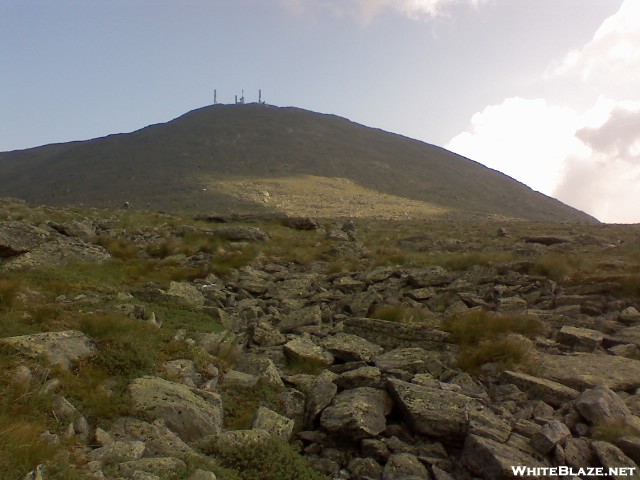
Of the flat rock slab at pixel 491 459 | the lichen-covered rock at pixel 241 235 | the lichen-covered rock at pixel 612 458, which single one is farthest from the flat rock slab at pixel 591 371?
the lichen-covered rock at pixel 241 235

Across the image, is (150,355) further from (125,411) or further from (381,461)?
(381,461)

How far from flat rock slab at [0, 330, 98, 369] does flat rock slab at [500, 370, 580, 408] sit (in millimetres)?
5248

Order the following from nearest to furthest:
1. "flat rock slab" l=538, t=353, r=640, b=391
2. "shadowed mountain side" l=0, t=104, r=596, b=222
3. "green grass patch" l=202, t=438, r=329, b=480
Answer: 1. "green grass patch" l=202, t=438, r=329, b=480
2. "flat rock slab" l=538, t=353, r=640, b=391
3. "shadowed mountain side" l=0, t=104, r=596, b=222

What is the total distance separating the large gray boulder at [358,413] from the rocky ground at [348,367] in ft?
0.08

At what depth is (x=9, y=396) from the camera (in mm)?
4668

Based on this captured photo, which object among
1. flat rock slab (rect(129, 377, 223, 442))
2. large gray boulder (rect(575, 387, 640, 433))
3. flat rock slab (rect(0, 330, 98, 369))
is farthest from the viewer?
flat rock slab (rect(0, 330, 98, 369))

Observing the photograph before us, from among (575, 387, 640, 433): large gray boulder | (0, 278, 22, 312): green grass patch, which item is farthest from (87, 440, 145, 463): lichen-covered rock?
(575, 387, 640, 433): large gray boulder

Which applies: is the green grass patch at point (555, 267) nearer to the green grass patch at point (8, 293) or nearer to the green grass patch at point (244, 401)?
the green grass patch at point (244, 401)

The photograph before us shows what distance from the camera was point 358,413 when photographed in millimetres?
5438

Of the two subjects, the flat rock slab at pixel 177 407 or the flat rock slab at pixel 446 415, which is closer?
the flat rock slab at pixel 177 407

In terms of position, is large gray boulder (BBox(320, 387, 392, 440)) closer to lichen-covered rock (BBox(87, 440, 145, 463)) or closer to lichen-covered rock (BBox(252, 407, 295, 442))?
lichen-covered rock (BBox(252, 407, 295, 442))

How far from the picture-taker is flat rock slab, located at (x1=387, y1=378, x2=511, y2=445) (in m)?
5.21

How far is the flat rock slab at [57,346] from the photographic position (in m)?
5.65

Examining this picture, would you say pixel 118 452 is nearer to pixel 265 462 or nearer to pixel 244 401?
pixel 265 462
